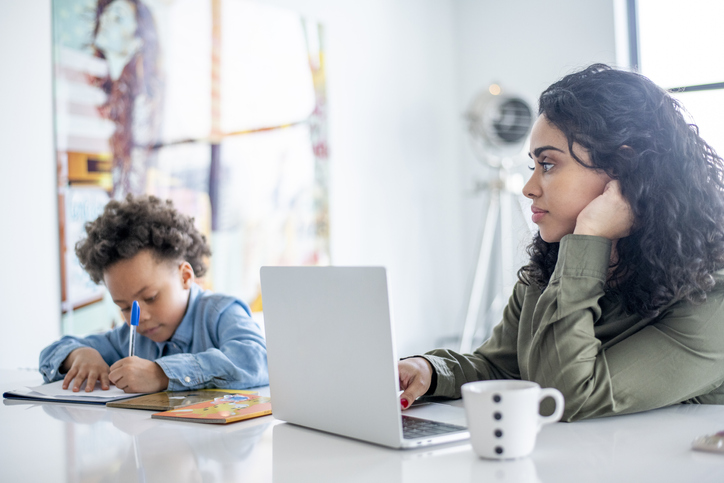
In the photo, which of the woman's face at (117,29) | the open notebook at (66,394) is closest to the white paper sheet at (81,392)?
the open notebook at (66,394)

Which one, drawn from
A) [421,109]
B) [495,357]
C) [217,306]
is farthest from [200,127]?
[495,357]

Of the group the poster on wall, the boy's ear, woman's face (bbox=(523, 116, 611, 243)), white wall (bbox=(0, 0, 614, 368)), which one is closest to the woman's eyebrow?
woman's face (bbox=(523, 116, 611, 243))

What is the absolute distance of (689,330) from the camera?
2.96ft

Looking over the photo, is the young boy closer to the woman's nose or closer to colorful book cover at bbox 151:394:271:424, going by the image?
colorful book cover at bbox 151:394:271:424

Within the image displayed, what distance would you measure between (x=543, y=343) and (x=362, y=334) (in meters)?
0.33

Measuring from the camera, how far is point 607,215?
0.97 meters

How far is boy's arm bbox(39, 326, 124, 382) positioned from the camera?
1396 mm

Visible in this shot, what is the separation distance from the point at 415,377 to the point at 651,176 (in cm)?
45

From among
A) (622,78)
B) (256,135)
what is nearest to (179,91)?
(256,135)

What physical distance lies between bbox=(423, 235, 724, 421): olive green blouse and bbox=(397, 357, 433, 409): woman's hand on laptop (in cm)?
15

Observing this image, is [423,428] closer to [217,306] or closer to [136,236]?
[217,306]

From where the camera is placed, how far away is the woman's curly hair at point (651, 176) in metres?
0.95

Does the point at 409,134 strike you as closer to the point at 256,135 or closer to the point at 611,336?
the point at 256,135

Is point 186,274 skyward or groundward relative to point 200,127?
groundward
